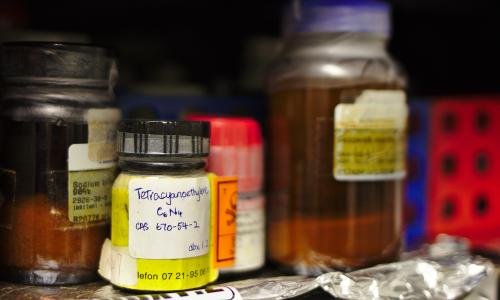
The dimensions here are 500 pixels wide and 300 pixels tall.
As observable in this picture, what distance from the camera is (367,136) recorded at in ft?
1.96

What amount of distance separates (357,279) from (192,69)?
53 cm

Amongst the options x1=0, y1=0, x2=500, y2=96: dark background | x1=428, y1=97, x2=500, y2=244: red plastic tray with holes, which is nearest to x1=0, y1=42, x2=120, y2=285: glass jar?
x1=0, y1=0, x2=500, y2=96: dark background

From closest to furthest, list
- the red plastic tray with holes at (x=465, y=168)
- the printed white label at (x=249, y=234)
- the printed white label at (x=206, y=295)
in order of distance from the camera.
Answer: the printed white label at (x=206, y=295) → the printed white label at (x=249, y=234) → the red plastic tray with holes at (x=465, y=168)

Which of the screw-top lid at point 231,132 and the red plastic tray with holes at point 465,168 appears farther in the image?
the red plastic tray with holes at point 465,168

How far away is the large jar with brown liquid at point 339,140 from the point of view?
0.60 metres

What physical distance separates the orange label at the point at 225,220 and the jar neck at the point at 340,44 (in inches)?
6.1

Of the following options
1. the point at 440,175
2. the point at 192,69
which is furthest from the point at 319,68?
the point at 192,69

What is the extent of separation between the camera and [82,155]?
544mm

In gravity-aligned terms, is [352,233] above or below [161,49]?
below

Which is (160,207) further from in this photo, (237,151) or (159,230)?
(237,151)

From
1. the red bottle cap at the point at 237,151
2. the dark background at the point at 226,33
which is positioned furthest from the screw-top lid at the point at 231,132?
the dark background at the point at 226,33

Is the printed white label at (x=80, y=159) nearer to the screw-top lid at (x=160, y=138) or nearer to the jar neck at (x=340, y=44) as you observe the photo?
the screw-top lid at (x=160, y=138)

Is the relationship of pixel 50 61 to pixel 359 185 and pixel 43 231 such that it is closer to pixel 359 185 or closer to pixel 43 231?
pixel 43 231

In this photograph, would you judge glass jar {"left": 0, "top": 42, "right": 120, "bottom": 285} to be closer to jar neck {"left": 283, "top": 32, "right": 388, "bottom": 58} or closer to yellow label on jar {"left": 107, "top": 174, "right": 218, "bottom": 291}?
yellow label on jar {"left": 107, "top": 174, "right": 218, "bottom": 291}
